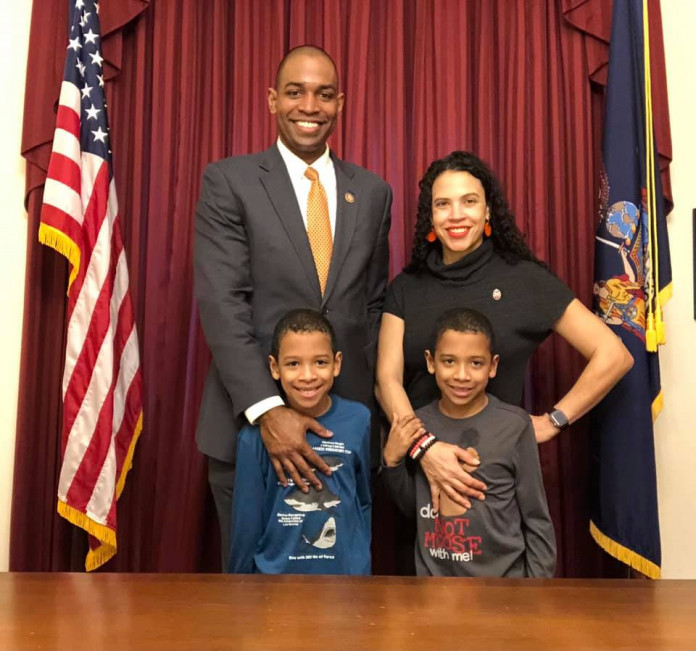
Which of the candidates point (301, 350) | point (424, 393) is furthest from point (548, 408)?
point (301, 350)

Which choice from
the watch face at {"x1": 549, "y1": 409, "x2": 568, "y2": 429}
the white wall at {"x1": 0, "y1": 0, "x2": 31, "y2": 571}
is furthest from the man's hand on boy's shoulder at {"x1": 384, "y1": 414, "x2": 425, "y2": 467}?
the white wall at {"x1": 0, "y1": 0, "x2": 31, "y2": 571}

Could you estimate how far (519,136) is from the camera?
3324 millimetres

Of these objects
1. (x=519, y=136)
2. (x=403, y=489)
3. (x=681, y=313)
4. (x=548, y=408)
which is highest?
(x=519, y=136)

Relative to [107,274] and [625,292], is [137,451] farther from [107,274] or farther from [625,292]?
[625,292]

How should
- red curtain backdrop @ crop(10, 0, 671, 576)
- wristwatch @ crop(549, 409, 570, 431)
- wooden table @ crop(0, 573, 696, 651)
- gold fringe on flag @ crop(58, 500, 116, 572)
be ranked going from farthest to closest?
red curtain backdrop @ crop(10, 0, 671, 576)
gold fringe on flag @ crop(58, 500, 116, 572)
wristwatch @ crop(549, 409, 570, 431)
wooden table @ crop(0, 573, 696, 651)

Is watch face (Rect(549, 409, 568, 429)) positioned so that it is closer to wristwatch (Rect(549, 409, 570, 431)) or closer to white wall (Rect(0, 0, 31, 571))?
wristwatch (Rect(549, 409, 570, 431))

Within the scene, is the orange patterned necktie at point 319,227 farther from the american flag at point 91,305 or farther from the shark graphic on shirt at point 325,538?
the american flag at point 91,305

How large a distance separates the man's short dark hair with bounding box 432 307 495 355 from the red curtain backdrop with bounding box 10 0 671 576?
91cm

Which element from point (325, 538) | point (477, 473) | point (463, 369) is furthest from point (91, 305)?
point (477, 473)

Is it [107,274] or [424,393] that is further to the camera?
[107,274]

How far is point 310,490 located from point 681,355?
176 cm

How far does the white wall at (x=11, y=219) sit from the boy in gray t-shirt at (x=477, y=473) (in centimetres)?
163

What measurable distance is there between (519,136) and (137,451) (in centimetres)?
186

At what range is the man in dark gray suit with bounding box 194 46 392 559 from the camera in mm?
2430
